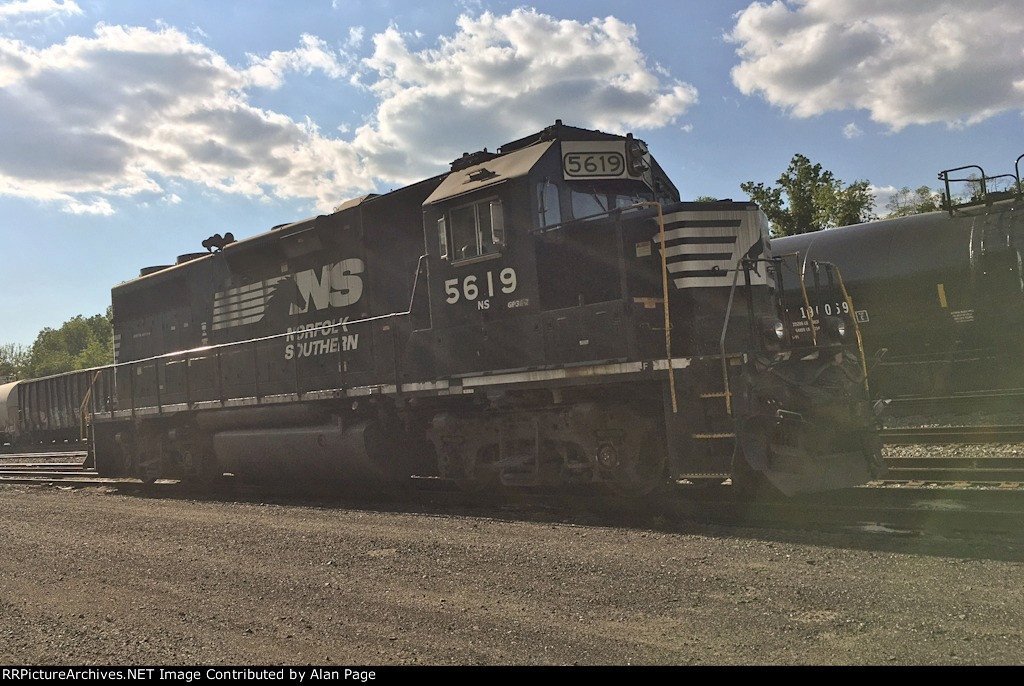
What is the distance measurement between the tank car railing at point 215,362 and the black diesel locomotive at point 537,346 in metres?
0.06

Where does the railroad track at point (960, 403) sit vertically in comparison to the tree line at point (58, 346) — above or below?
below

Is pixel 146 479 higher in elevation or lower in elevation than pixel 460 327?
lower

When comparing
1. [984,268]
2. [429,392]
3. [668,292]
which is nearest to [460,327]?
[429,392]

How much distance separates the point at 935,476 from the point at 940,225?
7.42 m

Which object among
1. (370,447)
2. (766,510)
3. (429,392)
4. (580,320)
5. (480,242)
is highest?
(480,242)

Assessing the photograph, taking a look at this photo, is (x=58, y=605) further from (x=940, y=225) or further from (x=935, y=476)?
(x=940, y=225)

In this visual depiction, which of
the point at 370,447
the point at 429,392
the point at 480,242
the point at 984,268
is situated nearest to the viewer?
the point at 480,242

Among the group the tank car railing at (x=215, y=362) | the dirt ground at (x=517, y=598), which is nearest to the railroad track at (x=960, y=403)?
the dirt ground at (x=517, y=598)

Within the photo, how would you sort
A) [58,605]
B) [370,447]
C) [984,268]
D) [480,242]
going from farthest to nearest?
[984,268]
[370,447]
[480,242]
[58,605]

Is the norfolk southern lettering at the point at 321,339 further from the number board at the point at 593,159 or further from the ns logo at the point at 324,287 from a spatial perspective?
the number board at the point at 593,159

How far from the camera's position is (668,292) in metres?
7.65

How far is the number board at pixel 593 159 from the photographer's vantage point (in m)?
8.47

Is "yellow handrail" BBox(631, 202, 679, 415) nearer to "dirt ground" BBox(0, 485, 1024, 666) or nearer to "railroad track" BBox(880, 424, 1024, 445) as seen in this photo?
"dirt ground" BBox(0, 485, 1024, 666)

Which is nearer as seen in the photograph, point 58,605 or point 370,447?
point 58,605
